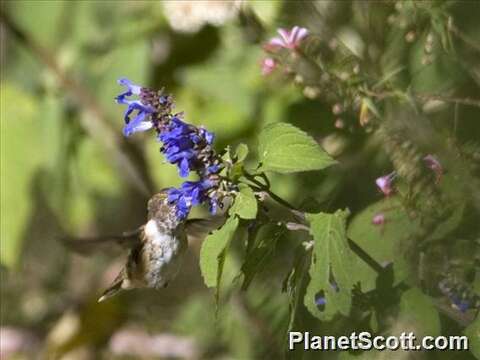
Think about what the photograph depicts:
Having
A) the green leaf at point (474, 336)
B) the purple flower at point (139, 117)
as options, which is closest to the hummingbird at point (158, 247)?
the purple flower at point (139, 117)

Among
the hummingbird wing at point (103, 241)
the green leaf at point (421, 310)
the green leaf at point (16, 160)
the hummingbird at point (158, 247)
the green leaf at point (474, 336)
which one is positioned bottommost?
the green leaf at point (474, 336)

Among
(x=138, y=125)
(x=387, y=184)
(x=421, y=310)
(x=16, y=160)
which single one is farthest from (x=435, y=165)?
(x=16, y=160)

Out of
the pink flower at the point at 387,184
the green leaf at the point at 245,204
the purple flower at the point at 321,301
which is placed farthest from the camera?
the pink flower at the point at 387,184

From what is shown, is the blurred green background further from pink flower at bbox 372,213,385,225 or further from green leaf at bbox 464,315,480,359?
green leaf at bbox 464,315,480,359

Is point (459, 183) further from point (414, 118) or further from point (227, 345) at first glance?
point (227, 345)

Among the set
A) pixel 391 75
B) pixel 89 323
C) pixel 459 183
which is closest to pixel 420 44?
pixel 391 75

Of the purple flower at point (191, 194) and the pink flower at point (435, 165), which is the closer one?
the purple flower at point (191, 194)

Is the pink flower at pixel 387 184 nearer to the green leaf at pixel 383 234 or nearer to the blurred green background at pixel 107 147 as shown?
the green leaf at pixel 383 234
